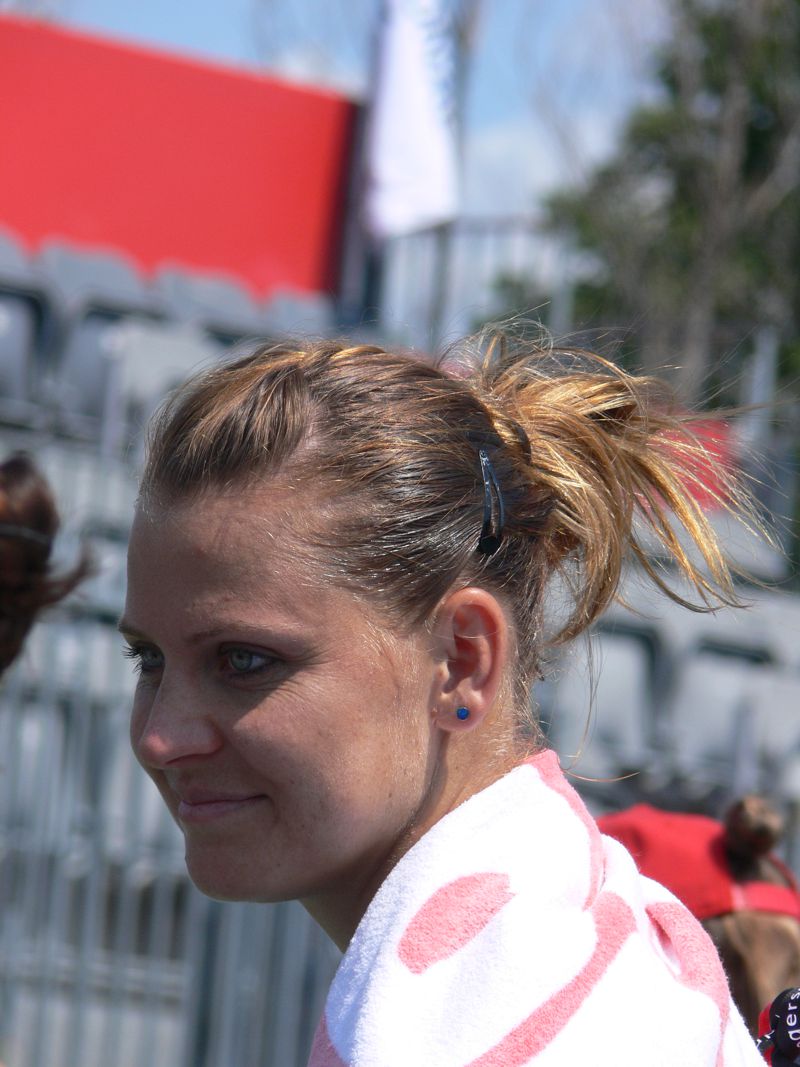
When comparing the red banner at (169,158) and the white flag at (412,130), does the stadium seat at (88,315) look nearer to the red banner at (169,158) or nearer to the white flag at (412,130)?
the red banner at (169,158)

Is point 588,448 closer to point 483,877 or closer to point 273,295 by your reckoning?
point 483,877

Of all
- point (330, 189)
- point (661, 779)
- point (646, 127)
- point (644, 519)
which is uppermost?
point (646, 127)

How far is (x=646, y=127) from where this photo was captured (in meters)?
14.4

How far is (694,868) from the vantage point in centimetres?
193

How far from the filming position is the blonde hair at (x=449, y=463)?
1.15 meters

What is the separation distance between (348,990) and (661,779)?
314 cm

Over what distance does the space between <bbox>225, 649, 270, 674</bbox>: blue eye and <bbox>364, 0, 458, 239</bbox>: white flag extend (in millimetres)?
5977

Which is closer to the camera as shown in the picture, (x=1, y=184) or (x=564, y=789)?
(x=564, y=789)

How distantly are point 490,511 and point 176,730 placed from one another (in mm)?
339

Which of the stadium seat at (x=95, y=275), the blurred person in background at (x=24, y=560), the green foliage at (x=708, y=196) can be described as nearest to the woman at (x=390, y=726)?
the blurred person in background at (x=24, y=560)

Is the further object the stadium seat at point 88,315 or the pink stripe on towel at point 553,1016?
the stadium seat at point 88,315

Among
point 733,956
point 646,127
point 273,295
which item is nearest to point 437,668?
point 733,956

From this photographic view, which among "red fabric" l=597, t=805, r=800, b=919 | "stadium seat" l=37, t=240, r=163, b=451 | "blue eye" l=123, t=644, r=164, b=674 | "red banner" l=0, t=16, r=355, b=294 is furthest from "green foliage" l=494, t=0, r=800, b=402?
"blue eye" l=123, t=644, r=164, b=674

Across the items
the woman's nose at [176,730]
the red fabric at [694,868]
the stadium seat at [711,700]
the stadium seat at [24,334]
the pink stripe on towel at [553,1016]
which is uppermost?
the stadium seat at [24,334]
